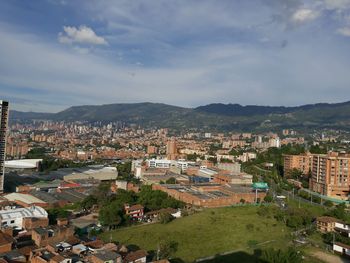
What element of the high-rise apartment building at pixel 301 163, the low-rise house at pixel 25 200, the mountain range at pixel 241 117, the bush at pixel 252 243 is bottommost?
the bush at pixel 252 243

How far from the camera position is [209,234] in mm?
18562

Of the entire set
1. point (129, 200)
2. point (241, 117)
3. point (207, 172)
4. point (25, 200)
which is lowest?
point (25, 200)

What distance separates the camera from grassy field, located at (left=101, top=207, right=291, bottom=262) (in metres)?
16.7

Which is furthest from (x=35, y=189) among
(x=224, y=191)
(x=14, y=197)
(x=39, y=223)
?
(x=224, y=191)

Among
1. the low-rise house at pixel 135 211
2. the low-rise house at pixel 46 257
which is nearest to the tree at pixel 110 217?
the low-rise house at pixel 135 211

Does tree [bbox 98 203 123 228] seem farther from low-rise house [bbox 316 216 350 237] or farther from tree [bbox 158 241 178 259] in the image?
low-rise house [bbox 316 216 350 237]

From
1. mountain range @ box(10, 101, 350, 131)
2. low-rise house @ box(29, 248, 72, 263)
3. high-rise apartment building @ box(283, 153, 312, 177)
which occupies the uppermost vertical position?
mountain range @ box(10, 101, 350, 131)

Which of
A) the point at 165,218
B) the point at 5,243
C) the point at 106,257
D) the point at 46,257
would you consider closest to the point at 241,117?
the point at 165,218

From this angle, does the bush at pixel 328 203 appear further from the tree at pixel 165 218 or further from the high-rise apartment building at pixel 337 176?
the tree at pixel 165 218

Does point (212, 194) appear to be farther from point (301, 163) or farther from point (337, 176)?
point (301, 163)

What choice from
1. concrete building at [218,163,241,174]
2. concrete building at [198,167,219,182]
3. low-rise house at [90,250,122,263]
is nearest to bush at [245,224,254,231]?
low-rise house at [90,250,122,263]

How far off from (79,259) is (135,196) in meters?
12.9

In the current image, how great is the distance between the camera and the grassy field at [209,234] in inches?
659

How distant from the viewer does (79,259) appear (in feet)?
42.3
